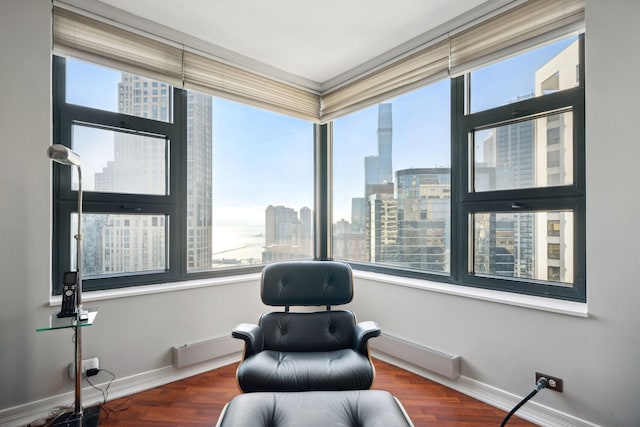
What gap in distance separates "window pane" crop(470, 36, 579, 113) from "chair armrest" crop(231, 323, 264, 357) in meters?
2.29

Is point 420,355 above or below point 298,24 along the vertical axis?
below

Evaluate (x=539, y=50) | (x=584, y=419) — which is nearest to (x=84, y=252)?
(x=584, y=419)

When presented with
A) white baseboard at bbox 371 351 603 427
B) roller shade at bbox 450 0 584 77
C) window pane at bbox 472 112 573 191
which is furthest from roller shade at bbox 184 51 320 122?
white baseboard at bbox 371 351 603 427

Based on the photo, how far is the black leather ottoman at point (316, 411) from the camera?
1313 mm

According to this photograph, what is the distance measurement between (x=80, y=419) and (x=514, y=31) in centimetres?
357

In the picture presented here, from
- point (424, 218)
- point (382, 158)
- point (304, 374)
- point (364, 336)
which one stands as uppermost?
point (382, 158)

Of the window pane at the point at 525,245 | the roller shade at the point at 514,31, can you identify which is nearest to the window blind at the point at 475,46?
the roller shade at the point at 514,31

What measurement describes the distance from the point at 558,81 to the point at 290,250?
2.69 meters

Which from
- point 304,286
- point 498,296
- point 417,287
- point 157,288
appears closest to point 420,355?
point 417,287

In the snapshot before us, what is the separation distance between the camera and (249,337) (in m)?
1.93

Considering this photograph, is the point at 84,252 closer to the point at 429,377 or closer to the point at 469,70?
the point at 429,377

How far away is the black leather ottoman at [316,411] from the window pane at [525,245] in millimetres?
1347

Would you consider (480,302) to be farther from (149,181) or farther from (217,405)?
(149,181)

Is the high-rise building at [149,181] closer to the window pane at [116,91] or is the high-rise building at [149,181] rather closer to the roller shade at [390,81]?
the window pane at [116,91]
